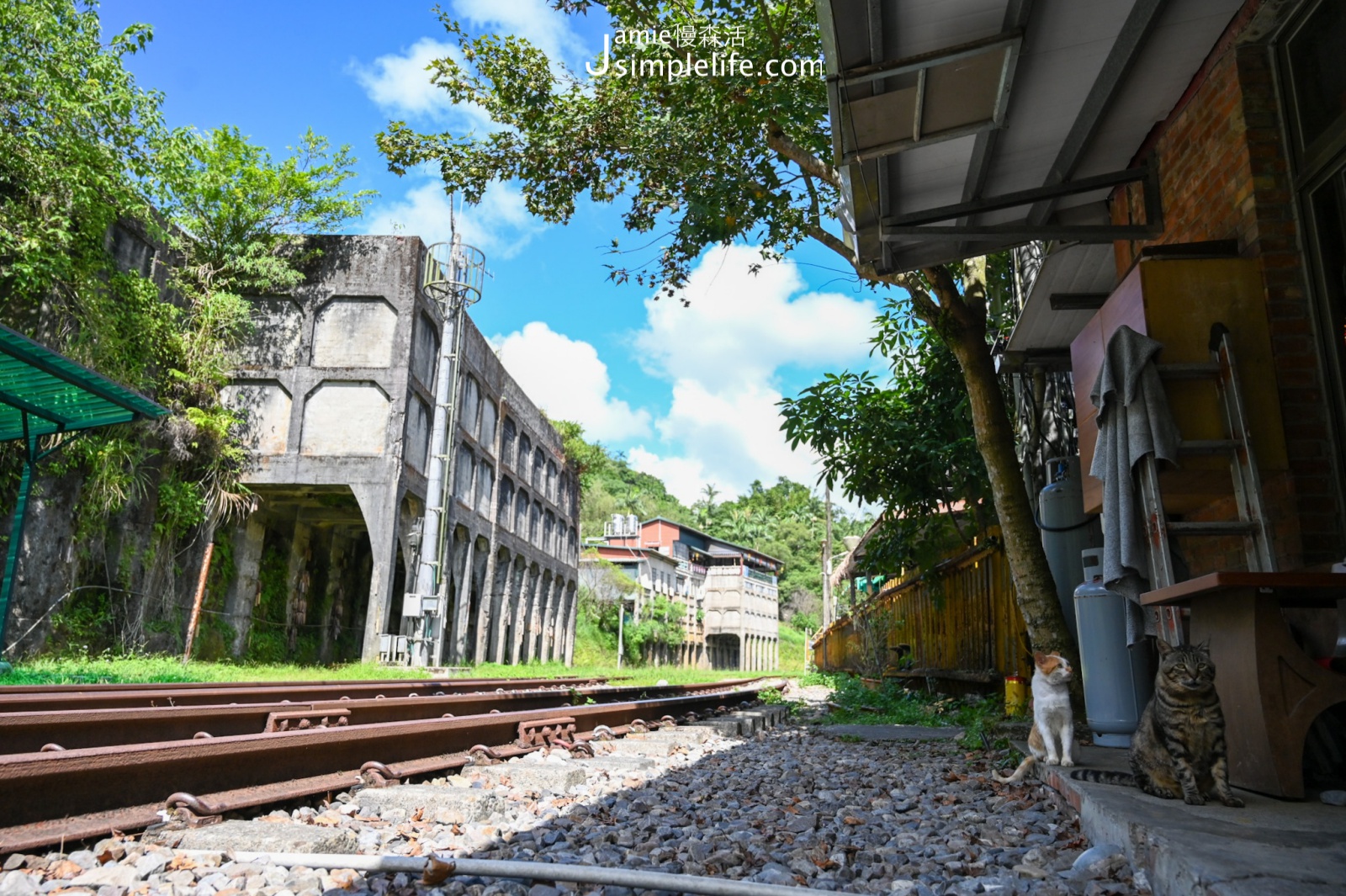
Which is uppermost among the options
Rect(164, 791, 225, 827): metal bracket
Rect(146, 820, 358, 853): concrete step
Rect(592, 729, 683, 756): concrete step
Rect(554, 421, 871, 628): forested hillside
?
Rect(554, 421, 871, 628): forested hillside

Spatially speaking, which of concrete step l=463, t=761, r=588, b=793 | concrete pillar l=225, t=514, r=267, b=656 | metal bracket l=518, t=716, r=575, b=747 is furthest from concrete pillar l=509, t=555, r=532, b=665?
concrete step l=463, t=761, r=588, b=793

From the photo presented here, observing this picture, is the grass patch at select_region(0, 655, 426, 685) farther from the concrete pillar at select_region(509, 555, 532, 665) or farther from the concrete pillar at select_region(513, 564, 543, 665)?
the concrete pillar at select_region(513, 564, 543, 665)

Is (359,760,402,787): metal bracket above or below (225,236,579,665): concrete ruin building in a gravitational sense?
below

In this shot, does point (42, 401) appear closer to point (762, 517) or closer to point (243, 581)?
point (243, 581)

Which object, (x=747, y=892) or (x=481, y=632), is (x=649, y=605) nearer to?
(x=481, y=632)

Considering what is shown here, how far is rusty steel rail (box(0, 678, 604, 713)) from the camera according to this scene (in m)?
5.64

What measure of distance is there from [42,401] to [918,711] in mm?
9563

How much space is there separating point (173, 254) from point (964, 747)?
1771 centimetres

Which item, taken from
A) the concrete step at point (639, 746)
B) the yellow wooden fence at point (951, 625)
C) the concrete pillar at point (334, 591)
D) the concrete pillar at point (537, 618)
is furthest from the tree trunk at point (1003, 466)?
the concrete pillar at point (537, 618)

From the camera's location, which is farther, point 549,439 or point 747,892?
point 549,439

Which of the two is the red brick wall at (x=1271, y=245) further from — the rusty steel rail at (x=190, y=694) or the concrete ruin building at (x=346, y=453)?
the concrete ruin building at (x=346, y=453)

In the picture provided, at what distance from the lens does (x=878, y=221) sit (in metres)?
5.53

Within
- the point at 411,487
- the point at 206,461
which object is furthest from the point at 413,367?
the point at 206,461

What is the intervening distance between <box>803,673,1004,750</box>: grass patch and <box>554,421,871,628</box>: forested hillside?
4802cm
